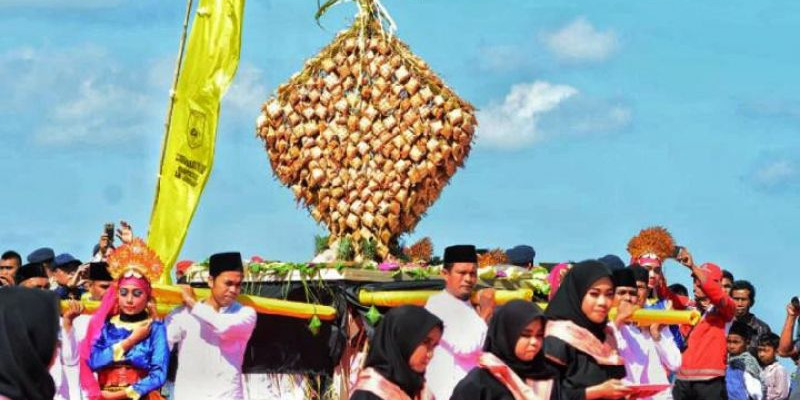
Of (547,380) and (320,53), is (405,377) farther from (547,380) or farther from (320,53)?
(320,53)

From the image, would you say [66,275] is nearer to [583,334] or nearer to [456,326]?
[456,326]

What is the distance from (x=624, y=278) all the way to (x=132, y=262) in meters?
3.41

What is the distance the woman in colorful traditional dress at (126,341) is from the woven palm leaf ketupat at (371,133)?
5494 mm

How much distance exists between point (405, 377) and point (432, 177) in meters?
8.16

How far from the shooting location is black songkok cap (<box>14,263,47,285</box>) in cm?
1370

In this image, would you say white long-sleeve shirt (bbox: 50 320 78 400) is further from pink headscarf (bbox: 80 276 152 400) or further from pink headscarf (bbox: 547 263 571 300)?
pink headscarf (bbox: 547 263 571 300)

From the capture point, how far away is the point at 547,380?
1057 centimetres

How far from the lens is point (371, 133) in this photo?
57.9ft

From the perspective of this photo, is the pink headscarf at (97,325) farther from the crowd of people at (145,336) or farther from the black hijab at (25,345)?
the black hijab at (25,345)

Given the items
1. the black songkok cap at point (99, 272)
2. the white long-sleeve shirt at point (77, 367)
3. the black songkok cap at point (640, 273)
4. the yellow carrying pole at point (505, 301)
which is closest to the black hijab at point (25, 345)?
the white long-sleeve shirt at point (77, 367)

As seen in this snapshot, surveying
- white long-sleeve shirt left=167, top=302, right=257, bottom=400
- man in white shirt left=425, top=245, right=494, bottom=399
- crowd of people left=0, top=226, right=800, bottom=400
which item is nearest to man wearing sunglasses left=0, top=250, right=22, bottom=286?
crowd of people left=0, top=226, right=800, bottom=400

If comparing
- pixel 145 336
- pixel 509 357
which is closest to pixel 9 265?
pixel 145 336

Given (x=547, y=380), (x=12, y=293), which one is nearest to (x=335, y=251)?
(x=547, y=380)

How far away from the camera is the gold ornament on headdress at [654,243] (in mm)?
15383
